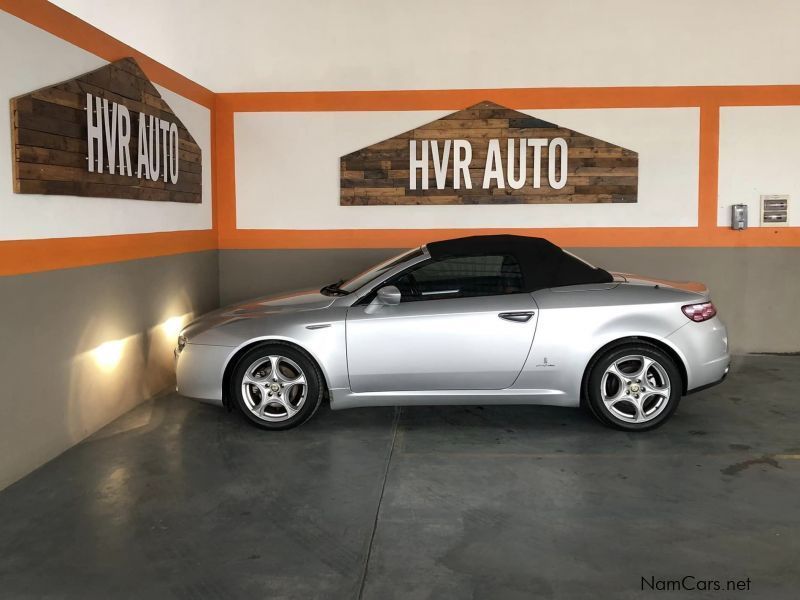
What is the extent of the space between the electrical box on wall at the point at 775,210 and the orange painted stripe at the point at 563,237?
0.28 feet

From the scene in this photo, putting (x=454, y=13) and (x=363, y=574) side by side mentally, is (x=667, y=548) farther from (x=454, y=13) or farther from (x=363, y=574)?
(x=454, y=13)

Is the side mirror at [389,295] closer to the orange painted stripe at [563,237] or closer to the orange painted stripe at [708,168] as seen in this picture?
the orange painted stripe at [563,237]

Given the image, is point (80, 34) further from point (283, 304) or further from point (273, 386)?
point (273, 386)

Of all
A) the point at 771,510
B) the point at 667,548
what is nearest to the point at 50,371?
the point at 667,548

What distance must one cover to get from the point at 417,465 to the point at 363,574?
146 cm

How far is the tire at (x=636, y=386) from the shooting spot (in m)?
5.19

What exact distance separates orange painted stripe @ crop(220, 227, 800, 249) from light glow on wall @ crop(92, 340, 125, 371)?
275 centimetres

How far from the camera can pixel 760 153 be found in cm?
790

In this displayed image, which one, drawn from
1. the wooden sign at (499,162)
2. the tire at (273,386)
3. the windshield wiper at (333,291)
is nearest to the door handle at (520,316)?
the windshield wiper at (333,291)

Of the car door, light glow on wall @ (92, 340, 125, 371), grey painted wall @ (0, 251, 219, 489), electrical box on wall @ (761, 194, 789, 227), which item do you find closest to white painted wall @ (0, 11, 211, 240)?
grey painted wall @ (0, 251, 219, 489)

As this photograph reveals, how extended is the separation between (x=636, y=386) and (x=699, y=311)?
697mm

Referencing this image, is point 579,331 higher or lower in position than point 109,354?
higher

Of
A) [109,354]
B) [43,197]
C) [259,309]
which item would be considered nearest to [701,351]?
[259,309]

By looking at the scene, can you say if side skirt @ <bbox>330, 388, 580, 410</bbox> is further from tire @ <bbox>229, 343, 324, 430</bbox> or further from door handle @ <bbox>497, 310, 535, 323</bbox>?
door handle @ <bbox>497, 310, 535, 323</bbox>
